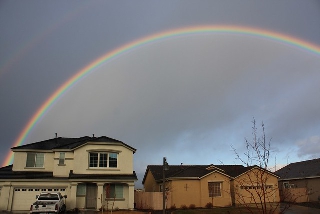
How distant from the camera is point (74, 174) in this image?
32375 mm

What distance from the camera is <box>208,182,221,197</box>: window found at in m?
36.8

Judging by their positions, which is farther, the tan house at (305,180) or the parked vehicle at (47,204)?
the tan house at (305,180)

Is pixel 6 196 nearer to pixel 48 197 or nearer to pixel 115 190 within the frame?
pixel 48 197

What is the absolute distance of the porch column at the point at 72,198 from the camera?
101 ft

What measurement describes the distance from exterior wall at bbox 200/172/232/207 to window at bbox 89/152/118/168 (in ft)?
35.3

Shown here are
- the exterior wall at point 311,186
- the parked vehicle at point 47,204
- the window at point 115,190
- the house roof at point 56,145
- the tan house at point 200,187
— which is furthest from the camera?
the exterior wall at point 311,186

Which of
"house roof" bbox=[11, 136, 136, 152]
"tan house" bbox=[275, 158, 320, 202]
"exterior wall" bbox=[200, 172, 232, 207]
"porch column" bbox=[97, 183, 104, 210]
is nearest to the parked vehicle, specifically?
"porch column" bbox=[97, 183, 104, 210]

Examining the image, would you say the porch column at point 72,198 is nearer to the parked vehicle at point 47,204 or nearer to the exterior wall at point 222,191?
the parked vehicle at point 47,204

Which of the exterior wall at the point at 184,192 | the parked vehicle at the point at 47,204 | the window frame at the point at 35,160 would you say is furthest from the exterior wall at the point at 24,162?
the exterior wall at the point at 184,192

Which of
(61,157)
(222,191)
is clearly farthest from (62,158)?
(222,191)

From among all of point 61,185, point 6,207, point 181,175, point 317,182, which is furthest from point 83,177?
point 317,182

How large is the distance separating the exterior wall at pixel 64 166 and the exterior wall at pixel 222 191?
15371 mm

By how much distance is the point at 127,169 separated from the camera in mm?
34250

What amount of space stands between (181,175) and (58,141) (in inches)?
626
